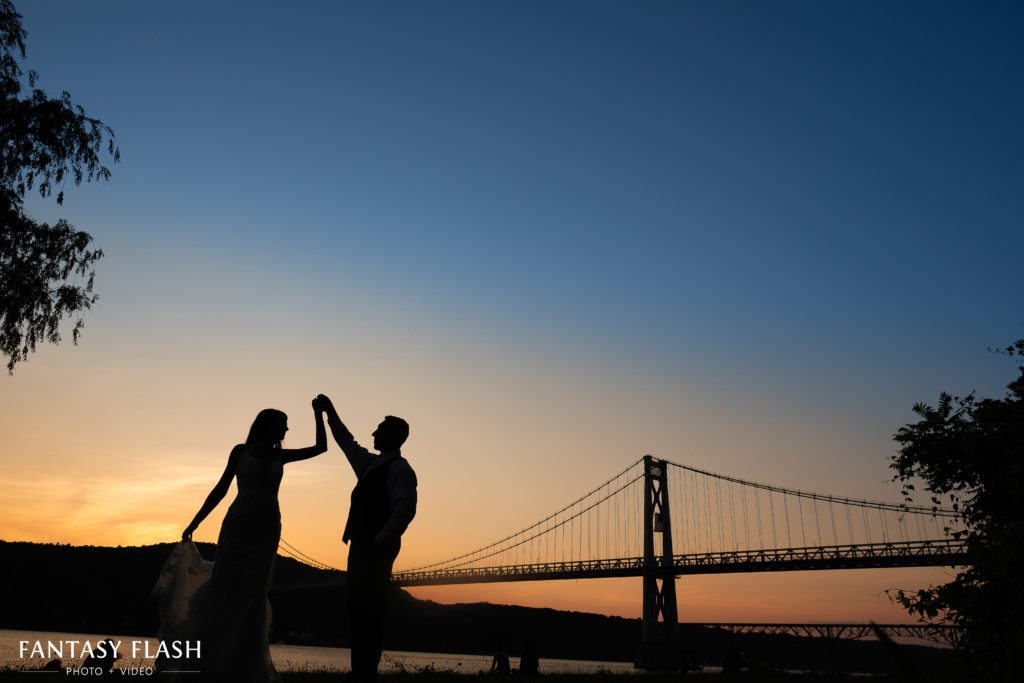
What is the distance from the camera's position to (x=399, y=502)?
3.86 meters

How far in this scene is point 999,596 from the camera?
16.5ft

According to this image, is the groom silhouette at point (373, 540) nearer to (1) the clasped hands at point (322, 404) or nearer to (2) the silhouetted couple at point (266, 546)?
(2) the silhouetted couple at point (266, 546)

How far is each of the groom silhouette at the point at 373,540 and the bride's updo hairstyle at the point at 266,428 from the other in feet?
1.85

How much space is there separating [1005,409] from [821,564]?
3710 cm

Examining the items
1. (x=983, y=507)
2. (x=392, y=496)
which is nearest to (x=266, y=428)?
(x=392, y=496)

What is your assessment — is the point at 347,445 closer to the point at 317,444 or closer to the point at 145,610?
the point at 317,444

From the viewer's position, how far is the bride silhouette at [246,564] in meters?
3.97

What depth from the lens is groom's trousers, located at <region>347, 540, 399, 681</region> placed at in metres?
3.80

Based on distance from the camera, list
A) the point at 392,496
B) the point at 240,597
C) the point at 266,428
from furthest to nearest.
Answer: the point at 266,428, the point at 240,597, the point at 392,496

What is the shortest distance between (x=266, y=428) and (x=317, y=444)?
1.13 ft

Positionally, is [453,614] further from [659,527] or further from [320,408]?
[320,408]

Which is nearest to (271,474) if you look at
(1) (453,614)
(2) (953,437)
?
(2) (953,437)

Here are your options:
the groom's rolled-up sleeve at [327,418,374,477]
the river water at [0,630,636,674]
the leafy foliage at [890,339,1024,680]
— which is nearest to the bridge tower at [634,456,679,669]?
the river water at [0,630,636,674]

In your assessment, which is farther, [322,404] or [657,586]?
[657,586]
